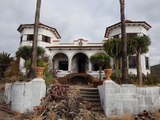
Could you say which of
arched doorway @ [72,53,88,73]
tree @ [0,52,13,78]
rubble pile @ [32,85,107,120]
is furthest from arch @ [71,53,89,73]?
rubble pile @ [32,85,107,120]

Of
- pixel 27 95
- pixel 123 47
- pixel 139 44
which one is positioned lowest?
pixel 27 95

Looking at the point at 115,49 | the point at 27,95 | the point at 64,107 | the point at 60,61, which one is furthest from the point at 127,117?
the point at 60,61

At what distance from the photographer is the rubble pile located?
9.69 m

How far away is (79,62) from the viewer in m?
31.9

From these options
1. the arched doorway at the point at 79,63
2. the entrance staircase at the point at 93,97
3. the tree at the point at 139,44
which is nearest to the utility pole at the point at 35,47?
the entrance staircase at the point at 93,97

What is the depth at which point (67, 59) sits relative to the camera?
31891mm

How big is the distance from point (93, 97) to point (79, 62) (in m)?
19.7

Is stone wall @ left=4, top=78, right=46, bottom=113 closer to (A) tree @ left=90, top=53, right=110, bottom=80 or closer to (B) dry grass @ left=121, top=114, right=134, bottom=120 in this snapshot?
(B) dry grass @ left=121, top=114, right=134, bottom=120

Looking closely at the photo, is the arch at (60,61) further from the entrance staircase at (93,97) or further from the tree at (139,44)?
the entrance staircase at (93,97)

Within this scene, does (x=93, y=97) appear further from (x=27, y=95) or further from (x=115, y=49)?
(x=115, y=49)

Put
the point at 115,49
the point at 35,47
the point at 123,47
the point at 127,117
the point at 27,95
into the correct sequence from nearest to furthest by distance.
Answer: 1. the point at 127,117
2. the point at 27,95
3. the point at 123,47
4. the point at 35,47
5. the point at 115,49

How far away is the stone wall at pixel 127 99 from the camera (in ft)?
35.3

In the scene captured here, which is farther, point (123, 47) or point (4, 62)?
point (4, 62)

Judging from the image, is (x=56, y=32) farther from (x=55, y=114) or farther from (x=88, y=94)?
(x=55, y=114)
